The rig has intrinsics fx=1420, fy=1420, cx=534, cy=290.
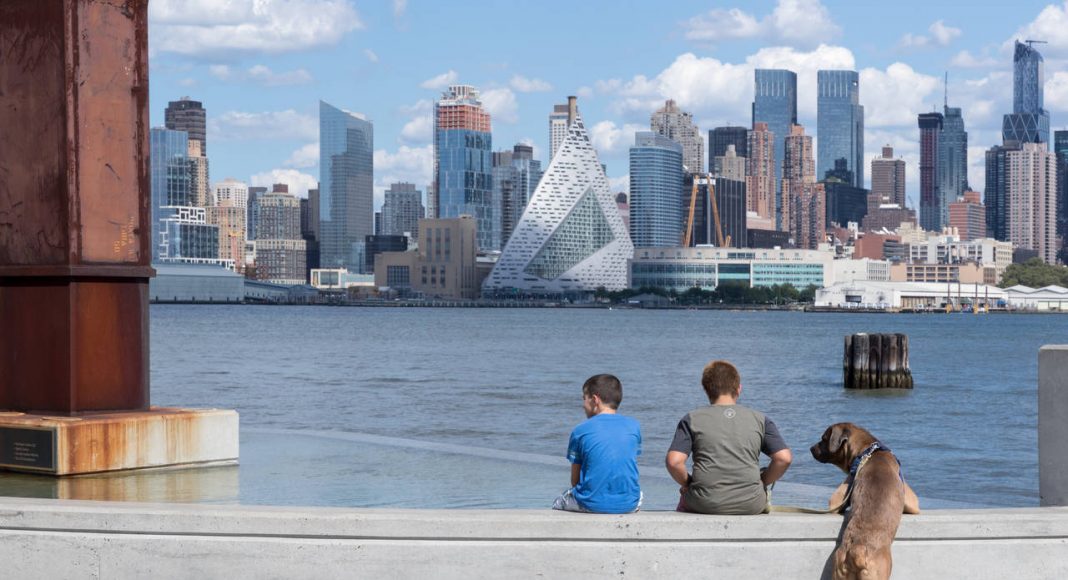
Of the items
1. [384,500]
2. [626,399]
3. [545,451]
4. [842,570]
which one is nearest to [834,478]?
[545,451]

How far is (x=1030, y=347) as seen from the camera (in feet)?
312

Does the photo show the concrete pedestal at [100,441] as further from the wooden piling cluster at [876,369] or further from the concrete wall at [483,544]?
the wooden piling cluster at [876,369]

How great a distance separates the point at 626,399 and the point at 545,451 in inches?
656

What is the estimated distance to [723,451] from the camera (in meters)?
7.36

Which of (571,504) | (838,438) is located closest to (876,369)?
(838,438)

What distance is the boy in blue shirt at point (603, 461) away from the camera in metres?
7.46

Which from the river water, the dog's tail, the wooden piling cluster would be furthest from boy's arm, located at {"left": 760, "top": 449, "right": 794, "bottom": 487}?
the wooden piling cluster

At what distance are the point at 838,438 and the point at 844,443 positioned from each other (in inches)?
2.2

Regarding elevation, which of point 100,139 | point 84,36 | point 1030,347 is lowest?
point 1030,347

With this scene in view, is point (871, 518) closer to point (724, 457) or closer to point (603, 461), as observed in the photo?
point (724, 457)

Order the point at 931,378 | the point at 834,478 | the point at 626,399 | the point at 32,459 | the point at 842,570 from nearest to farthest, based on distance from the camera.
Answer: the point at 842,570 < the point at 32,459 < the point at 834,478 < the point at 626,399 < the point at 931,378

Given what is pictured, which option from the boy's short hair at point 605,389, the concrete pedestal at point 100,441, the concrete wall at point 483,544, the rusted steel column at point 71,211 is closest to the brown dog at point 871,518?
the concrete wall at point 483,544

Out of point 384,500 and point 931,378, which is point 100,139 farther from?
point 931,378

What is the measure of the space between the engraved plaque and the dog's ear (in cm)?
657
